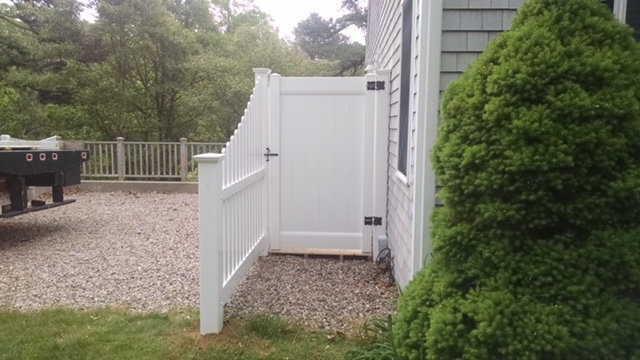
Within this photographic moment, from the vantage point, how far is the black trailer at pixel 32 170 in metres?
5.67

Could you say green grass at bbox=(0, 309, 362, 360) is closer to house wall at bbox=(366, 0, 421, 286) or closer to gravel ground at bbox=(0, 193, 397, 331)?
gravel ground at bbox=(0, 193, 397, 331)

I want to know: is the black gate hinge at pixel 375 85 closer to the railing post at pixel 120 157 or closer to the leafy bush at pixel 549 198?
the leafy bush at pixel 549 198

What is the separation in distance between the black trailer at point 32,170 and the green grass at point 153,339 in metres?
2.62

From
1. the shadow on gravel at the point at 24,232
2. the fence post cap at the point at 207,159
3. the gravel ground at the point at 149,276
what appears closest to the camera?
the fence post cap at the point at 207,159

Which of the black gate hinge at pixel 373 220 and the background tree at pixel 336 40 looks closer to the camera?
the black gate hinge at pixel 373 220

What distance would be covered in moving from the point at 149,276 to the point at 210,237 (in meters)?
1.88

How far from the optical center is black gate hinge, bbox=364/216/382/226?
5.26 m

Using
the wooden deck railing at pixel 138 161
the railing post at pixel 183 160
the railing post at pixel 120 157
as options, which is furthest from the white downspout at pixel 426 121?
the railing post at pixel 120 157

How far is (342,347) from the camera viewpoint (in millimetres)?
3066

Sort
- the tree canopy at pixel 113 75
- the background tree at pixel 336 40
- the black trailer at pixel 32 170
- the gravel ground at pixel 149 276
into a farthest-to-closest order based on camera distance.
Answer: the background tree at pixel 336 40 → the tree canopy at pixel 113 75 → the black trailer at pixel 32 170 → the gravel ground at pixel 149 276

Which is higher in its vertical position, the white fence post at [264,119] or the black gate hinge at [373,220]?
the white fence post at [264,119]

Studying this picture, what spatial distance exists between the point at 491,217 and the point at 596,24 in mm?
885

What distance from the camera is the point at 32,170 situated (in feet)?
19.4

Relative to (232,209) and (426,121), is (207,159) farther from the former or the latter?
(426,121)
